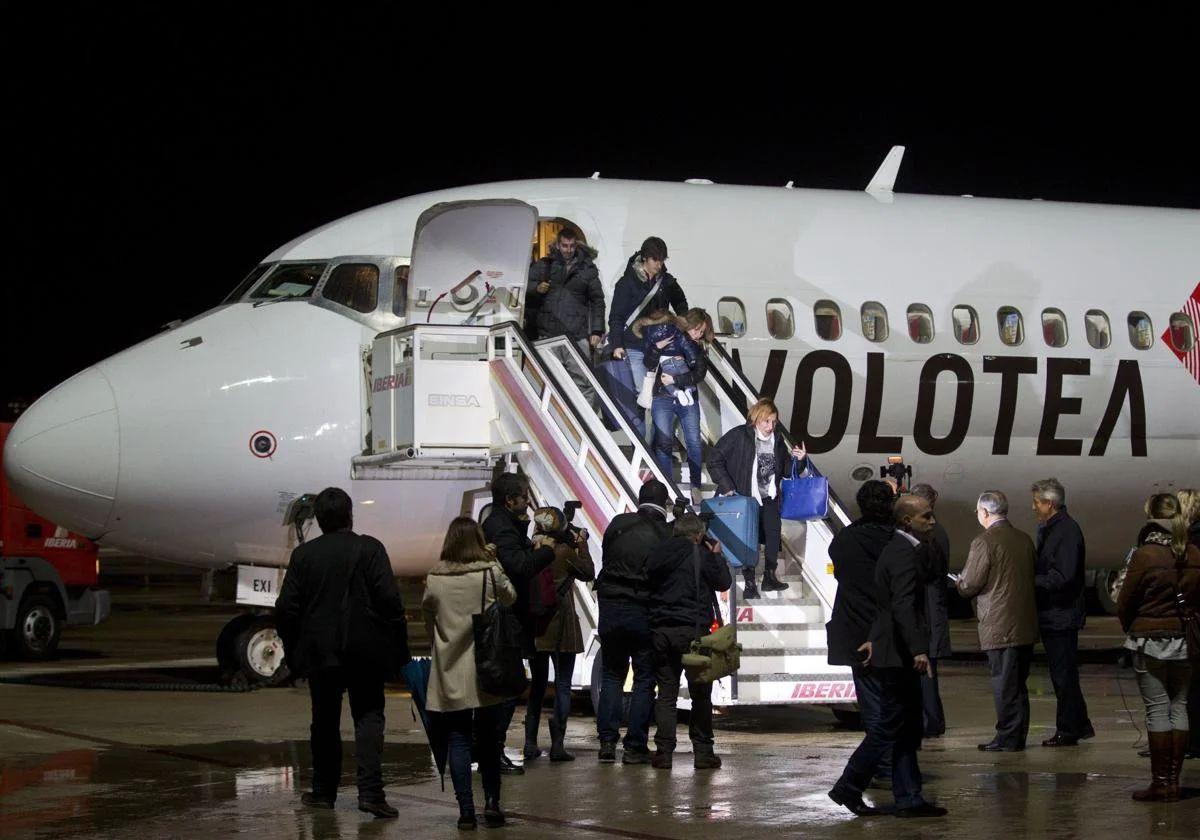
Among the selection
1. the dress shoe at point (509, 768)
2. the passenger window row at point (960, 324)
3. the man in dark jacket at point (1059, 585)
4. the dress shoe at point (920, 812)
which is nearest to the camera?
the dress shoe at point (920, 812)

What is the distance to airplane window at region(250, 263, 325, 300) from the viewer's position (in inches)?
645

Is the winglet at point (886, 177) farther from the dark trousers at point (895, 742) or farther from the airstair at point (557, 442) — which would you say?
the dark trousers at point (895, 742)

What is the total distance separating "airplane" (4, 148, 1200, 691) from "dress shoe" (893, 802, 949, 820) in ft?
21.3

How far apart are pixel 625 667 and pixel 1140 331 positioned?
948 cm

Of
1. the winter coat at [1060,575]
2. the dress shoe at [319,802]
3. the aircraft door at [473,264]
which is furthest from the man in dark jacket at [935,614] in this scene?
the aircraft door at [473,264]

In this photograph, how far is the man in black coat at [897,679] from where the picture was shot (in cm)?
927

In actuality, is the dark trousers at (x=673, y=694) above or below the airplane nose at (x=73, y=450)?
below

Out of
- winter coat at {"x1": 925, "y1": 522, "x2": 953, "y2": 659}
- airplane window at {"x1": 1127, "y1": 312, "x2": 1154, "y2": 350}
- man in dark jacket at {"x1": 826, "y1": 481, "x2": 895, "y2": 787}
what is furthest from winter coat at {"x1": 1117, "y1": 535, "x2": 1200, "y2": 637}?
airplane window at {"x1": 1127, "y1": 312, "x2": 1154, "y2": 350}

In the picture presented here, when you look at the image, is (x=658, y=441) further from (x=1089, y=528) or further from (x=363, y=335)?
(x=1089, y=528)

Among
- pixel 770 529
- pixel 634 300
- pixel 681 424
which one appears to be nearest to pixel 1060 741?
pixel 770 529

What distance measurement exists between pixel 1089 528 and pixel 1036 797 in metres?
9.82

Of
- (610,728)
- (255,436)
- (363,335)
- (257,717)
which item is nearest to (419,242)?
(363,335)

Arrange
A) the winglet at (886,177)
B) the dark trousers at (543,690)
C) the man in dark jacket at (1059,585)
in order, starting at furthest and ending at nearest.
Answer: the winglet at (886,177) → the man in dark jacket at (1059,585) → the dark trousers at (543,690)

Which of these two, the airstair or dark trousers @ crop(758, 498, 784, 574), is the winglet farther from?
dark trousers @ crop(758, 498, 784, 574)
